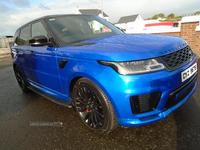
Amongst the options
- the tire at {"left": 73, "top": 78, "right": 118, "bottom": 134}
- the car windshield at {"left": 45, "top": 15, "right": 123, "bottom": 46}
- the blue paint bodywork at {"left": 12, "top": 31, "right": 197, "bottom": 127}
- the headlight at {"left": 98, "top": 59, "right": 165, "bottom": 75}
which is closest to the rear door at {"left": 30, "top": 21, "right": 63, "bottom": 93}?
the car windshield at {"left": 45, "top": 15, "right": 123, "bottom": 46}

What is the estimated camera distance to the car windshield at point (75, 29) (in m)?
2.57

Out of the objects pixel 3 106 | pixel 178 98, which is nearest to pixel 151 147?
pixel 178 98

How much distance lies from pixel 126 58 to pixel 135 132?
1115mm

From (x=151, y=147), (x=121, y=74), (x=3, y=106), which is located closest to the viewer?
(x=121, y=74)

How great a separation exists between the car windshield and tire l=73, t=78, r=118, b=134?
2.78 ft

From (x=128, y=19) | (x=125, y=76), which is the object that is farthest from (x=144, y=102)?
(x=128, y=19)

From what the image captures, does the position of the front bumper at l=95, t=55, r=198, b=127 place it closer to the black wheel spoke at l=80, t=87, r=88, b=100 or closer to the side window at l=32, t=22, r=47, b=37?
the black wheel spoke at l=80, t=87, r=88, b=100

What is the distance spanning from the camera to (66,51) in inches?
85.7

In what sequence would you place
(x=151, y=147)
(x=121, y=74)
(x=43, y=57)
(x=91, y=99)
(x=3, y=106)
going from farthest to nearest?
(x=3, y=106)
(x=43, y=57)
(x=91, y=99)
(x=151, y=147)
(x=121, y=74)

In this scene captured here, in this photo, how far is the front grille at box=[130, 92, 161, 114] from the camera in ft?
5.46

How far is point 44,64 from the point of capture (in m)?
2.65

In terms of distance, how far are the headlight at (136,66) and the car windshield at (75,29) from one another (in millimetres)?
1142

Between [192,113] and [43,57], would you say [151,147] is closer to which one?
[192,113]

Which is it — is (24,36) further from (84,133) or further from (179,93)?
(179,93)
